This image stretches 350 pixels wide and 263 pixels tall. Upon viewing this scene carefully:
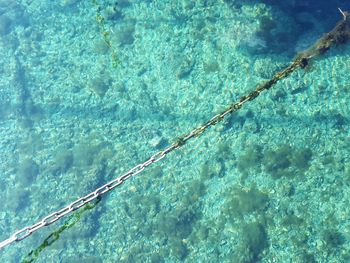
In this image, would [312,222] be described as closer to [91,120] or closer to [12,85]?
[91,120]

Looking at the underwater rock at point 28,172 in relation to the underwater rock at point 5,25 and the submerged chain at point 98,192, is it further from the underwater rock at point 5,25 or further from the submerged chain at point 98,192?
the submerged chain at point 98,192

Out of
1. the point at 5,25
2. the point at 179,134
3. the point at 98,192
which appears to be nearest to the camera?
the point at 98,192

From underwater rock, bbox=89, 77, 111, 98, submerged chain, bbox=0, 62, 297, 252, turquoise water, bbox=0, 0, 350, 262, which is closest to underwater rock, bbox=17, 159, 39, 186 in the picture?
turquoise water, bbox=0, 0, 350, 262

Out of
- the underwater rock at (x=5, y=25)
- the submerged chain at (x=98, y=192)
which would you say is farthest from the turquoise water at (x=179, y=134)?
the submerged chain at (x=98, y=192)

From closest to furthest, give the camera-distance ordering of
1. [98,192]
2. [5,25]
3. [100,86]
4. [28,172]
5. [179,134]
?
[98,192] < [179,134] < [28,172] < [100,86] < [5,25]

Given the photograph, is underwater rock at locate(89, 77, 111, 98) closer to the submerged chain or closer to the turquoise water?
the turquoise water

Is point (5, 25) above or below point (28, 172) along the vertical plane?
above

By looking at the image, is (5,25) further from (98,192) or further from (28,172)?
(98,192)

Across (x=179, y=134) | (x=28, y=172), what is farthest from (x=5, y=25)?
(x=179, y=134)
